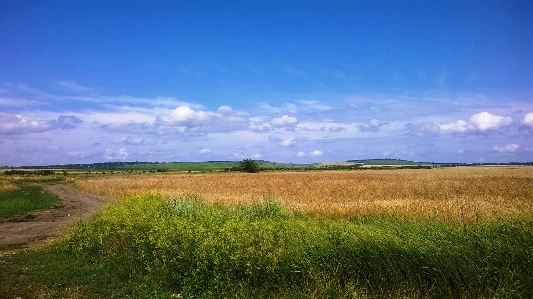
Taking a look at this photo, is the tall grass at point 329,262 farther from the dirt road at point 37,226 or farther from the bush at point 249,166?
the bush at point 249,166

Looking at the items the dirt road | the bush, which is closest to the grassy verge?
the dirt road

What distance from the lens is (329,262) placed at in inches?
370

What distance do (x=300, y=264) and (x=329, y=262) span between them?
0.74m

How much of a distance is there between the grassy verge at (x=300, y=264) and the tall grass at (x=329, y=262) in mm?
27

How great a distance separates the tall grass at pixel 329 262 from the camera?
811 cm

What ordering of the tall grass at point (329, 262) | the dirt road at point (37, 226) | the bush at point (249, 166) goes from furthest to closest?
the bush at point (249, 166), the dirt road at point (37, 226), the tall grass at point (329, 262)

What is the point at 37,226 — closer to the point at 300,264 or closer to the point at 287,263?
the point at 287,263

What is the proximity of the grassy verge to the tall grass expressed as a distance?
0.03 m

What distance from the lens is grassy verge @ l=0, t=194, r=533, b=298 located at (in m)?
8.16

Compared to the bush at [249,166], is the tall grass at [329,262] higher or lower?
lower

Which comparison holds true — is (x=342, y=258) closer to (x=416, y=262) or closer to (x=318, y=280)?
(x=318, y=280)

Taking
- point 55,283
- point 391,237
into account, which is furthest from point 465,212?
point 55,283

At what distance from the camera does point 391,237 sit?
9.21 m

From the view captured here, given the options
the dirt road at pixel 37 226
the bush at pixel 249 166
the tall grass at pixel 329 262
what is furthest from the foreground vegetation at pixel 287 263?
the bush at pixel 249 166
